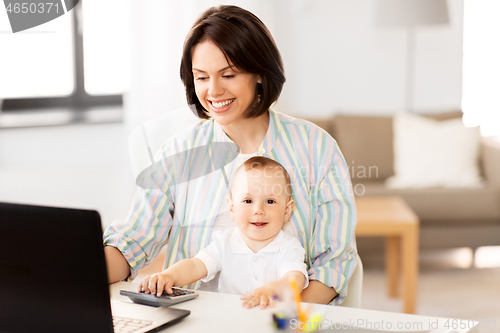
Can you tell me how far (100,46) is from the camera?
2.50 m

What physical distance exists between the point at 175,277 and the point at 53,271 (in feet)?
1.22

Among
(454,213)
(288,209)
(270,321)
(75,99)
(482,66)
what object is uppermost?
(482,66)

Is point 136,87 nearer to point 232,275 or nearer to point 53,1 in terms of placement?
point 53,1

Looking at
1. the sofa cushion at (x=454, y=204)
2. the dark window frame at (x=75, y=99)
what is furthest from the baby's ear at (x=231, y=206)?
the dark window frame at (x=75, y=99)

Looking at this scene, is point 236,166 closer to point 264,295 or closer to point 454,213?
point 264,295

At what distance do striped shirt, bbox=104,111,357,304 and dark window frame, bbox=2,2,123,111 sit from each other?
1.49 meters

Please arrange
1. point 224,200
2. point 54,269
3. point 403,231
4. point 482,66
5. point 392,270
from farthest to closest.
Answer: point 482,66, point 392,270, point 403,231, point 224,200, point 54,269

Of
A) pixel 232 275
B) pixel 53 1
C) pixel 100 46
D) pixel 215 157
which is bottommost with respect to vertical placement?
pixel 232 275

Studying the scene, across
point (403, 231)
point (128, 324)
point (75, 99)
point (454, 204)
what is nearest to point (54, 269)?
point (128, 324)

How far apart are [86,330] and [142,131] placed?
0.68m

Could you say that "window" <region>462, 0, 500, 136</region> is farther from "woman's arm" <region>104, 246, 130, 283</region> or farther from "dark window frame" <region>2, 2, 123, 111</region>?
"woman's arm" <region>104, 246, 130, 283</region>

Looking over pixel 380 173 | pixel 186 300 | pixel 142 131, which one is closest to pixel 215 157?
pixel 142 131

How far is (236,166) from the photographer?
3.73 ft

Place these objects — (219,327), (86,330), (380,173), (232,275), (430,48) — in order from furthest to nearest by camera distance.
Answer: (430,48) < (380,173) < (232,275) < (219,327) < (86,330)
